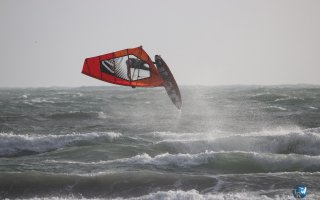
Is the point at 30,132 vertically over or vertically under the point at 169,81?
under

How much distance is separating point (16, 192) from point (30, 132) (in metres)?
9.47

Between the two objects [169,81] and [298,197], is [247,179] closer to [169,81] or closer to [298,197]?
[298,197]

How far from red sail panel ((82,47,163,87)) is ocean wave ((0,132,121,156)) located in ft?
12.3

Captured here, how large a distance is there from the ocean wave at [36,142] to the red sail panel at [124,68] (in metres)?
3.75

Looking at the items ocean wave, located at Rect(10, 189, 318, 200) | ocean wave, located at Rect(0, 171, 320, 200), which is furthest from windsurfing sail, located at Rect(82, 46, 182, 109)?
ocean wave, located at Rect(10, 189, 318, 200)

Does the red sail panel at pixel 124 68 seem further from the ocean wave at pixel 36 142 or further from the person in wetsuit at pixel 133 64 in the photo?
the ocean wave at pixel 36 142

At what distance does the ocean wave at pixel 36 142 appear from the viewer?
15609 mm

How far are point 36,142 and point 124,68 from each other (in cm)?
511

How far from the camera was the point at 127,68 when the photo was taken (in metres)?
13.7

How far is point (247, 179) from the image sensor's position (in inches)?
439

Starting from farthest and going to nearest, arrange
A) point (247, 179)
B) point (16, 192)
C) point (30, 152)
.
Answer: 1. point (30, 152)
2. point (247, 179)
3. point (16, 192)

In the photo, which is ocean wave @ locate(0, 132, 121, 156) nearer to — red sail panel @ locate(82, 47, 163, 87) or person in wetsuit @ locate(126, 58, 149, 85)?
red sail panel @ locate(82, 47, 163, 87)

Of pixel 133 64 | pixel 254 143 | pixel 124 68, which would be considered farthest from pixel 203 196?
pixel 254 143

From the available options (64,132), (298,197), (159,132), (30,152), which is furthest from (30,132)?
(298,197)
